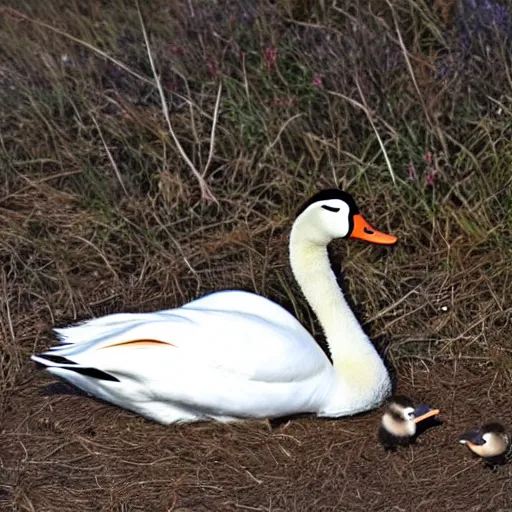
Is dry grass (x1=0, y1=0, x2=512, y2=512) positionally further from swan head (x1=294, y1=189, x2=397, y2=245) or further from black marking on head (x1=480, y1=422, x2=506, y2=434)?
swan head (x1=294, y1=189, x2=397, y2=245)

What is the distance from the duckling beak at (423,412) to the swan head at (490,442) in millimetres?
215

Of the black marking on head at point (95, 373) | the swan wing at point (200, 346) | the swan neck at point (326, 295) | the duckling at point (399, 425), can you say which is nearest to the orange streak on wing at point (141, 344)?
the swan wing at point (200, 346)

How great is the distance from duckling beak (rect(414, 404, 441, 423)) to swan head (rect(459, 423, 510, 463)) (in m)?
0.22

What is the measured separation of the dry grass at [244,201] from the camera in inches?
201

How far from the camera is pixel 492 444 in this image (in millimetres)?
4891

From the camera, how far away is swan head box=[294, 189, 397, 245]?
17.6ft

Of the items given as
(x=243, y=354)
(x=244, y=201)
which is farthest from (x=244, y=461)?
(x=244, y=201)

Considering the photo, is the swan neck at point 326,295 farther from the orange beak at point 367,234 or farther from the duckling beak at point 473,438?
the duckling beak at point 473,438

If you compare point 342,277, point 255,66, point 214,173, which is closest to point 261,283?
point 342,277

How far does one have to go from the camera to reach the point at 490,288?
574 centimetres

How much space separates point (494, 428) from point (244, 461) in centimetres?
93

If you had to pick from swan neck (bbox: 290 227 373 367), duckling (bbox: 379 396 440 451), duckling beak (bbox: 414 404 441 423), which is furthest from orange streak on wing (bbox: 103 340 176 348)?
duckling beak (bbox: 414 404 441 423)

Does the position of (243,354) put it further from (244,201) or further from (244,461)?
(244,201)

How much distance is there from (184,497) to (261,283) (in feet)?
4.37
